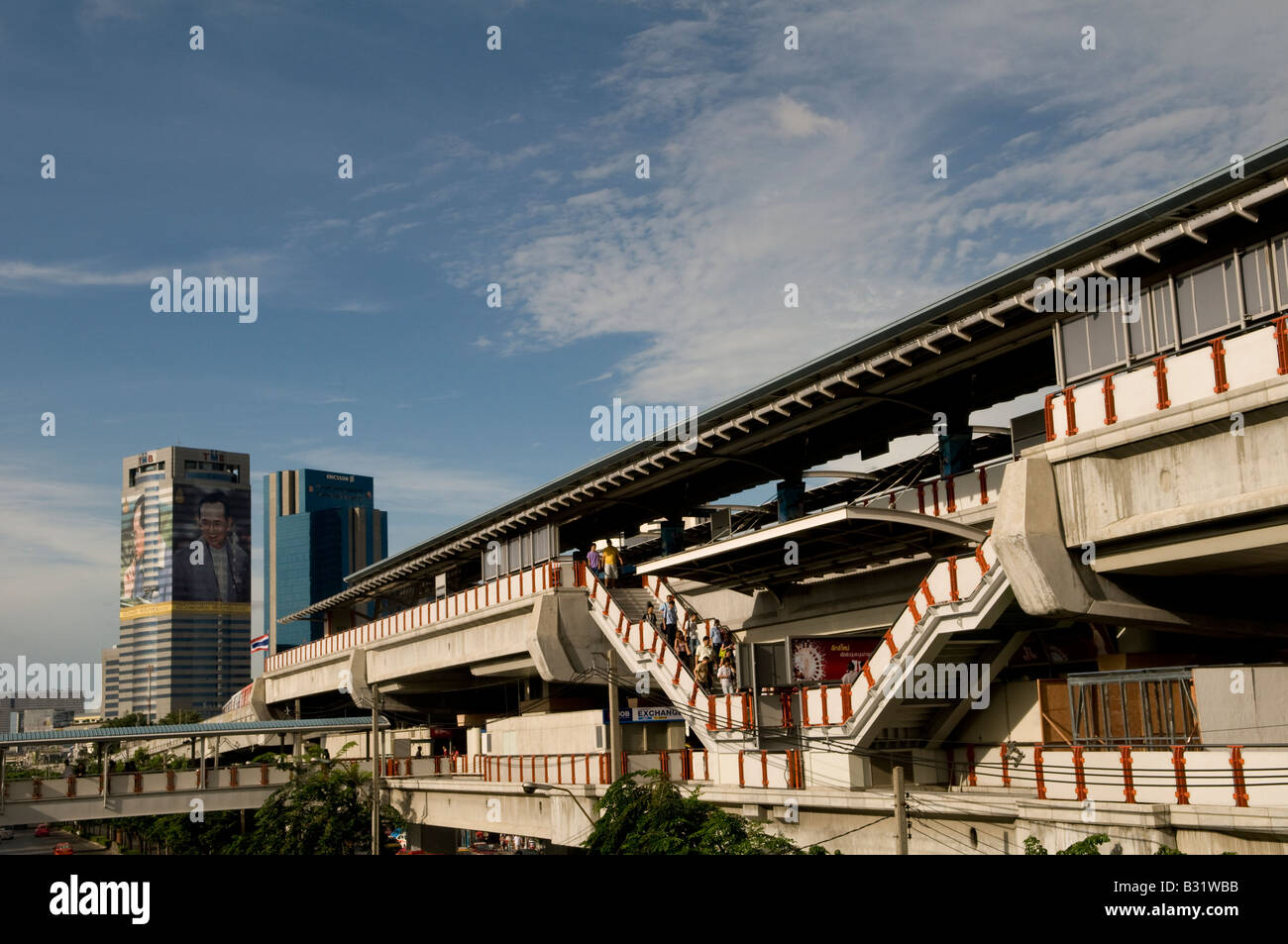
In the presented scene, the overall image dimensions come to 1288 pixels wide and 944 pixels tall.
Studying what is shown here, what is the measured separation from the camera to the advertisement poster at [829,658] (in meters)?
28.9

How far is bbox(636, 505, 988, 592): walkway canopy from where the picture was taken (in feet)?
83.8

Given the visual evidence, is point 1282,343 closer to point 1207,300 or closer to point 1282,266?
point 1282,266

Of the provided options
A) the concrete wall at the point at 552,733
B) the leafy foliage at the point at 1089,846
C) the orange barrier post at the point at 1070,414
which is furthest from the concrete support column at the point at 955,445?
the concrete wall at the point at 552,733

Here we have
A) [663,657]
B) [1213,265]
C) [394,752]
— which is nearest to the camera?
[1213,265]

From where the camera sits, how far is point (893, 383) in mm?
29406

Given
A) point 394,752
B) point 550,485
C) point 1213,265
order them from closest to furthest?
point 1213,265 → point 550,485 → point 394,752

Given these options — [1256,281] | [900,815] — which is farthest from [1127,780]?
[1256,281]

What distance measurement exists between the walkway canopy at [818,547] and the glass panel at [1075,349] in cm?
405

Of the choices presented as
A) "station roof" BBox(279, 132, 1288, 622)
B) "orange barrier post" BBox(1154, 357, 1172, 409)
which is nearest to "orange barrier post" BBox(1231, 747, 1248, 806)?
"orange barrier post" BBox(1154, 357, 1172, 409)

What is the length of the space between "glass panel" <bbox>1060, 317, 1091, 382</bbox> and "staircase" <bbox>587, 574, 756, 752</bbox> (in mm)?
10490

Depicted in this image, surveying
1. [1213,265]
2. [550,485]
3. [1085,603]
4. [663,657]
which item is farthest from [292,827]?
[1213,265]
